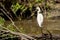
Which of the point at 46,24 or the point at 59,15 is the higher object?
the point at 59,15

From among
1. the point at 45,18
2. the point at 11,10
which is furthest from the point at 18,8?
the point at 45,18

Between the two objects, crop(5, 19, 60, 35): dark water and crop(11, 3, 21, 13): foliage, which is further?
crop(11, 3, 21, 13): foliage

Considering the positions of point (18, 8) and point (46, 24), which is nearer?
point (46, 24)

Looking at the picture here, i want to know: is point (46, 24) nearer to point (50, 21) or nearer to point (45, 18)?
point (50, 21)

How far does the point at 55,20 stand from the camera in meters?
8.46

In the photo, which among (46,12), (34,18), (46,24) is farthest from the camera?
(46,12)

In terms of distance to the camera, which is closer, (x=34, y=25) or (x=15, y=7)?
(x=34, y=25)

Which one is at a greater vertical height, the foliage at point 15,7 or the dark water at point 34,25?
the foliage at point 15,7

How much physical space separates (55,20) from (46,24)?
52cm

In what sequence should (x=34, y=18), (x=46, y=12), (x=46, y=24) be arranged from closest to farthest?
(x=46, y=24)
(x=34, y=18)
(x=46, y=12)

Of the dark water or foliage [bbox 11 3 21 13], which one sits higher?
foliage [bbox 11 3 21 13]

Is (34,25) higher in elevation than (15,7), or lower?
lower

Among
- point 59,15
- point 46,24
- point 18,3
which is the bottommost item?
point 46,24

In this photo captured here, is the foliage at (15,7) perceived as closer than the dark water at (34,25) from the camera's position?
No
